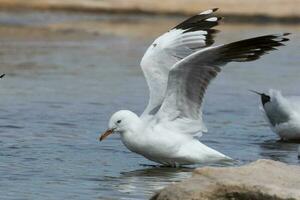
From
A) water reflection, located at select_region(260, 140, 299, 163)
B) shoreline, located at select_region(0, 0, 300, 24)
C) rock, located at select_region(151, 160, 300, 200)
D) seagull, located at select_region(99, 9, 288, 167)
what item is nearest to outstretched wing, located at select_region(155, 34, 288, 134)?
seagull, located at select_region(99, 9, 288, 167)

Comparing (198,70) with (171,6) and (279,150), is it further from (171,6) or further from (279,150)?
(171,6)

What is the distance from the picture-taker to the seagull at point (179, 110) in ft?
30.3

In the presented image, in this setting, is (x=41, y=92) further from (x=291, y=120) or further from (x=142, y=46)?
(x=142, y=46)

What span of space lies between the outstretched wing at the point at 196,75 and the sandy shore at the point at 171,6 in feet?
48.3

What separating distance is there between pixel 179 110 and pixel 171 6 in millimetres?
15757

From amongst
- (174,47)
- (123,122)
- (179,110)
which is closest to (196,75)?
(179,110)

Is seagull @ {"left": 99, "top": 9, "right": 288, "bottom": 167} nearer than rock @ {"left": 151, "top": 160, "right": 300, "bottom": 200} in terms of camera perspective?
No

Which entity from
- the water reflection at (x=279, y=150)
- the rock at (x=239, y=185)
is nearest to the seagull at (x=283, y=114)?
the water reflection at (x=279, y=150)

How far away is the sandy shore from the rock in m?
17.0

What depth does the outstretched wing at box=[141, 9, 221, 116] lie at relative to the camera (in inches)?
412

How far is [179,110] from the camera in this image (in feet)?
32.3

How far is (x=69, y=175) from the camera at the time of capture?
9.16m

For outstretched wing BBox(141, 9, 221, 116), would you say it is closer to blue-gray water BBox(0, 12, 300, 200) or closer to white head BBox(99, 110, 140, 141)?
white head BBox(99, 110, 140, 141)

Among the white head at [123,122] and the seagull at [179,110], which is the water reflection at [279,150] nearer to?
the seagull at [179,110]
